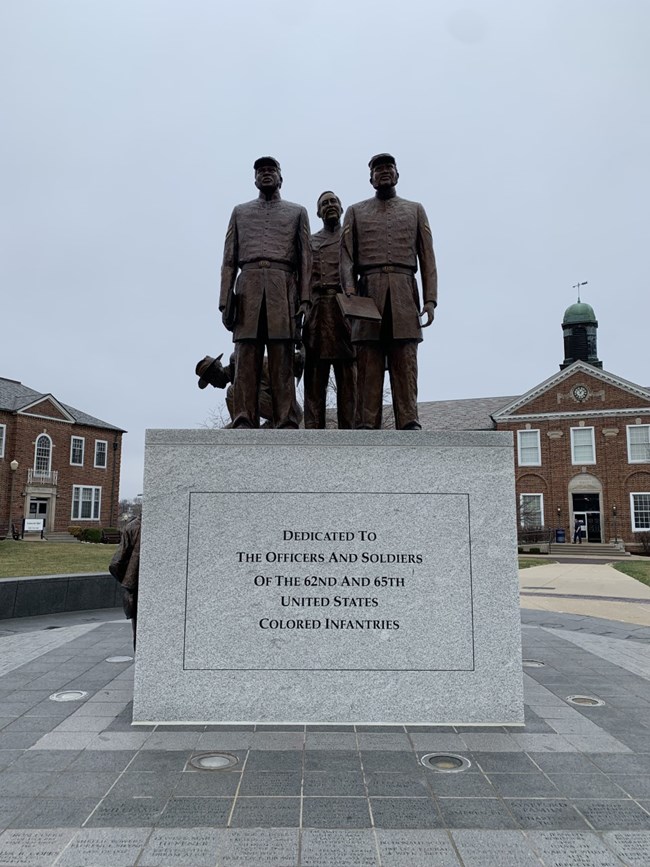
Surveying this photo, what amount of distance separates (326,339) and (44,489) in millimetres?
39635

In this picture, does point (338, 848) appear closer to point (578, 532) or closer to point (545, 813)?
point (545, 813)

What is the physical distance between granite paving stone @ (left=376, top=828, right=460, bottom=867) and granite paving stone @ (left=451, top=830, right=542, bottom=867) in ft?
0.21

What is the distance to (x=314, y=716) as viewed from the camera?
16.2 feet

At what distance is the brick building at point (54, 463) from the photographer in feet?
131

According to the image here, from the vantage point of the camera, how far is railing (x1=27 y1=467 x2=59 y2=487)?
133 feet

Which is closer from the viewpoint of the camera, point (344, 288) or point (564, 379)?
point (344, 288)

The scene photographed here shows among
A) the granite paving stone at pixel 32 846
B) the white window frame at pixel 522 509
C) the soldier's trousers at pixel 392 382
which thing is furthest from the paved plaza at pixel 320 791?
the white window frame at pixel 522 509

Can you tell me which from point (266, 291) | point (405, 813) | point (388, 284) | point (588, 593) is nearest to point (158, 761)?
point (405, 813)

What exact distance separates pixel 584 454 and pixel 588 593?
26.5 m

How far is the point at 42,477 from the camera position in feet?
135

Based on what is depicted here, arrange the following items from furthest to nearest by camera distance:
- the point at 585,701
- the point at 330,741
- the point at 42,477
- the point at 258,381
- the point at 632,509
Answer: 1. the point at 42,477
2. the point at 632,509
3. the point at 258,381
4. the point at 585,701
5. the point at 330,741

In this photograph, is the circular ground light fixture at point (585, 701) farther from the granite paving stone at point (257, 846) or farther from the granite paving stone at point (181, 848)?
the granite paving stone at point (181, 848)

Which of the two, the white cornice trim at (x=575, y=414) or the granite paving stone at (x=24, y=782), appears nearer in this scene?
the granite paving stone at (x=24, y=782)

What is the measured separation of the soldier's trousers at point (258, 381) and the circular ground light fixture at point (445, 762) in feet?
10.0
